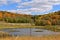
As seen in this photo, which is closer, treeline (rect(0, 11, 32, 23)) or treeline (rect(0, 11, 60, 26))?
treeline (rect(0, 11, 60, 26))

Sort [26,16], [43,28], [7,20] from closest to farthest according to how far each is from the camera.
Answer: [26,16], [7,20], [43,28]

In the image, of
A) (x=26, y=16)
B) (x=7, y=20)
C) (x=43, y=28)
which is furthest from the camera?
(x=43, y=28)

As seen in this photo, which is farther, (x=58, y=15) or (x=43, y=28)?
(x=43, y=28)

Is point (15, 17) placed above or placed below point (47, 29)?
above

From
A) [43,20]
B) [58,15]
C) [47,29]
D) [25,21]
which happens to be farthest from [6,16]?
[47,29]

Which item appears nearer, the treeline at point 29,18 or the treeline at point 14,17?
the treeline at point 29,18

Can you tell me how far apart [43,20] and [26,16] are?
74.7 inches

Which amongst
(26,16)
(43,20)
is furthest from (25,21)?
(43,20)

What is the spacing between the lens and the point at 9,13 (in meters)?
17.1

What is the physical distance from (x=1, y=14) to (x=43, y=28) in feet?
17.9

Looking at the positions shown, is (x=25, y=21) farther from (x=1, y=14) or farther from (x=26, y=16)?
(x=1, y=14)

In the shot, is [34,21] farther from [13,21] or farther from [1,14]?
[1,14]

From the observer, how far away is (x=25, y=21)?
1596 centimetres

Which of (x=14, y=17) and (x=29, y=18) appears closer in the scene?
(x=29, y=18)
